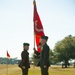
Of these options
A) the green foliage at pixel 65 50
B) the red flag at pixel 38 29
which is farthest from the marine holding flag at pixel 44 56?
the green foliage at pixel 65 50

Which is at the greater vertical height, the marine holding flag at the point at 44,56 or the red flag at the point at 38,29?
the red flag at the point at 38,29

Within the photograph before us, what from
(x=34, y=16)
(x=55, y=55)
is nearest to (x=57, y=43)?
(x=55, y=55)

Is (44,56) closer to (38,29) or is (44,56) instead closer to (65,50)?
(38,29)

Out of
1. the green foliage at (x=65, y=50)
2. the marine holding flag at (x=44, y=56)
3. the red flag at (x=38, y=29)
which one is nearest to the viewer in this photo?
the marine holding flag at (x=44, y=56)

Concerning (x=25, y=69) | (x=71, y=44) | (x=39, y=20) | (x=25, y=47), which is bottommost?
(x=25, y=69)

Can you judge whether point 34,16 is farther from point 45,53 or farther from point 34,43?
point 45,53

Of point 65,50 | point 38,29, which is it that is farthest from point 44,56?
point 65,50

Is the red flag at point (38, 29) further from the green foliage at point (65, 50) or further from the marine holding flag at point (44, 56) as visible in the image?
the green foliage at point (65, 50)

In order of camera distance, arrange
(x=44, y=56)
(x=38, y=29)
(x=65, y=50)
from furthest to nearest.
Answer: (x=65, y=50) → (x=38, y=29) → (x=44, y=56)

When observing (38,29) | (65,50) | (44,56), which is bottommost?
(44,56)

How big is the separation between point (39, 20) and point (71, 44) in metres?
75.8

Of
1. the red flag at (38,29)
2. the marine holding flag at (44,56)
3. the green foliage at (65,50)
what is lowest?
the marine holding flag at (44,56)

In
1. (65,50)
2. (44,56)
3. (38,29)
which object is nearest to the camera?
(44,56)

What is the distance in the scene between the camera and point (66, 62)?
88625 millimetres
